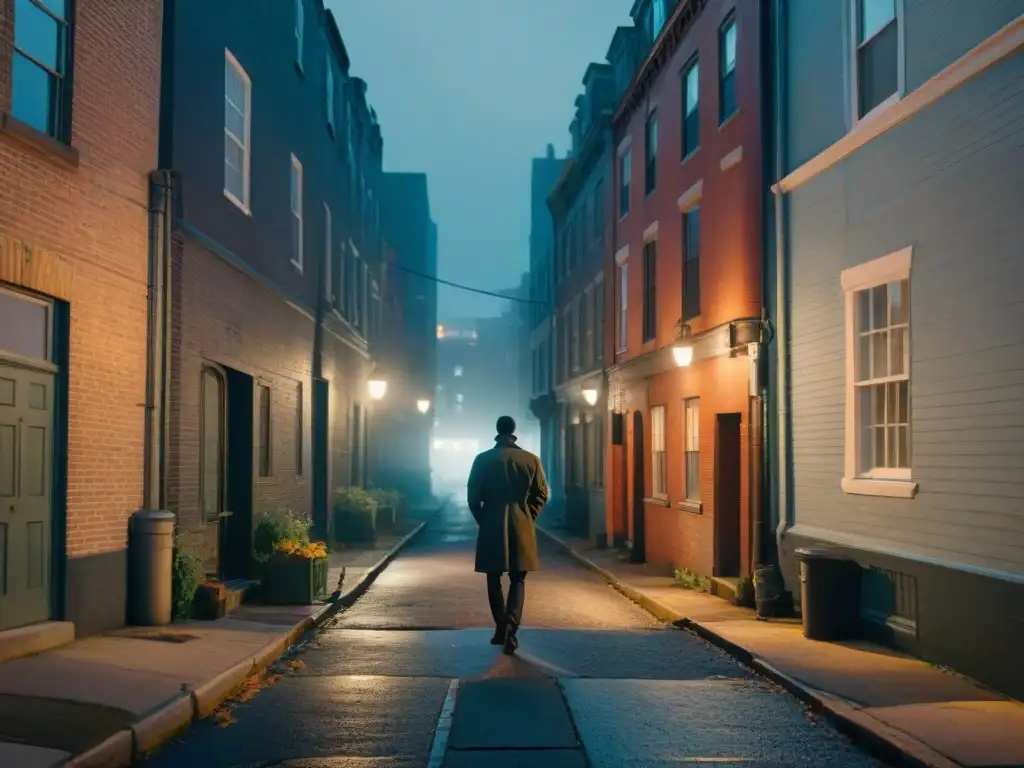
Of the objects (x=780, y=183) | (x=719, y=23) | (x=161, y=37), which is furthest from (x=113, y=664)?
(x=719, y=23)

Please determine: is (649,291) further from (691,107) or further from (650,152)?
(691,107)

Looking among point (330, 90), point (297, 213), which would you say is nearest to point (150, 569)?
point (297, 213)

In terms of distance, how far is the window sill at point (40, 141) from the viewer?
9234 millimetres

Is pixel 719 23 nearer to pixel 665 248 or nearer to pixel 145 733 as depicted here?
pixel 665 248

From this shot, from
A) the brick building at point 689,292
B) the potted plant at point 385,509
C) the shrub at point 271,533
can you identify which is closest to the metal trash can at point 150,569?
the shrub at point 271,533

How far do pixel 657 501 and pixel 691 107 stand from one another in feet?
21.6

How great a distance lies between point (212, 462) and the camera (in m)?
14.7

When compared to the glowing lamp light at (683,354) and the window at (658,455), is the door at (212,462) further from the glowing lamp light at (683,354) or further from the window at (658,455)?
the window at (658,455)

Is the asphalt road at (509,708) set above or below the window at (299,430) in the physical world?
below

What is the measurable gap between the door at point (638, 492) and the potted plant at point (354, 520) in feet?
19.7

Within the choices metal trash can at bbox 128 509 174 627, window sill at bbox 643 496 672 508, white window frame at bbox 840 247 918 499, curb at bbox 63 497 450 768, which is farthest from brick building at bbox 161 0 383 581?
white window frame at bbox 840 247 918 499

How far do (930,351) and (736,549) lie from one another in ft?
21.8

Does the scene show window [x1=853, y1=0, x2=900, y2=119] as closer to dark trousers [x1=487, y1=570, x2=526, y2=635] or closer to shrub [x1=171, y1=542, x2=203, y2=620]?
dark trousers [x1=487, y1=570, x2=526, y2=635]

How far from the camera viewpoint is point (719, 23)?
55.0ft
